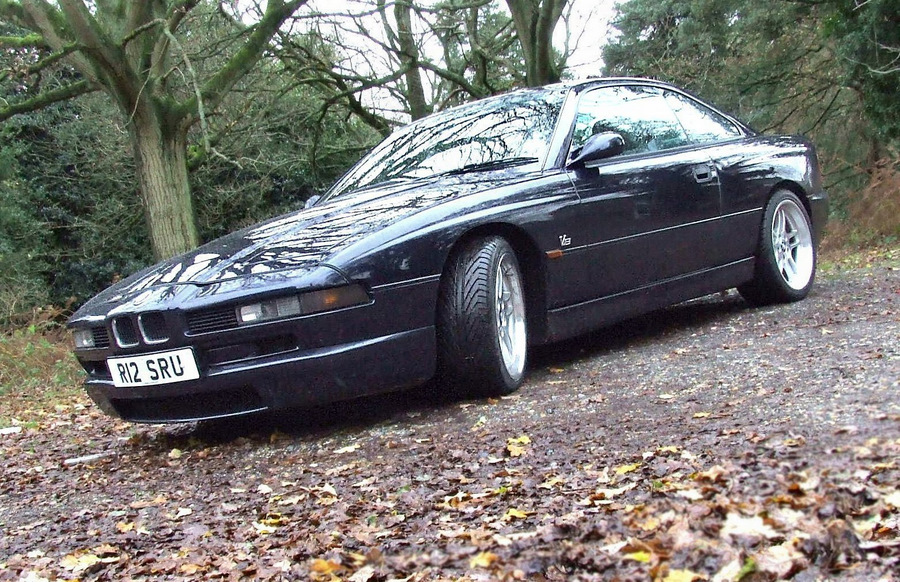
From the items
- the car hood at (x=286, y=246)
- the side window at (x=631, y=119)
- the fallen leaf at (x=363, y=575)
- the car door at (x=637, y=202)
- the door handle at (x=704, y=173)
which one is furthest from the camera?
the door handle at (x=704, y=173)

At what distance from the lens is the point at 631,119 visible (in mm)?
5664

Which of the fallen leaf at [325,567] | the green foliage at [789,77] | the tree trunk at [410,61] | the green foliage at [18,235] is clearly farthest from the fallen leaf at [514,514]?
the green foliage at [18,235]

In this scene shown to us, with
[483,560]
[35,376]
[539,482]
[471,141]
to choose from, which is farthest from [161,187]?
[483,560]

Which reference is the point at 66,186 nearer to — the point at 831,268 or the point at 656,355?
the point at 831,268

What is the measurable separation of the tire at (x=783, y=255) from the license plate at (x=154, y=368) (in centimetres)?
387

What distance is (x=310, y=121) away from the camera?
669 inches

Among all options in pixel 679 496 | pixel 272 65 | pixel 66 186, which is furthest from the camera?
pixel 66 186

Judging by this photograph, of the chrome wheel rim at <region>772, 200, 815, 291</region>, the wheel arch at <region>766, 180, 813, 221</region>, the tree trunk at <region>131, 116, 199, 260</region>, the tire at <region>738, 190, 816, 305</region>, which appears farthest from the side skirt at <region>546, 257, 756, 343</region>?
the tree trunk at <region>131, 116, 199, 260</region>

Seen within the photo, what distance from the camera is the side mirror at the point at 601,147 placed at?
486 centimetres

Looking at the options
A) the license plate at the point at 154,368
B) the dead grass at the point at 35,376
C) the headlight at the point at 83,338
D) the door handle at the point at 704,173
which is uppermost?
the door handle at the point at 704,173

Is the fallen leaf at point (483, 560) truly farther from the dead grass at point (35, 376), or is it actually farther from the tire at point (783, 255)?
the dead grass at point (35, 376)

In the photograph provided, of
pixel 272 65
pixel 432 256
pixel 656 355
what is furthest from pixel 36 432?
pixel 272 65

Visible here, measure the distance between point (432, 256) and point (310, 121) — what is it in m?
13.4

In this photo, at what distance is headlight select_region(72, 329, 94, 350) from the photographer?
14.3 ft
